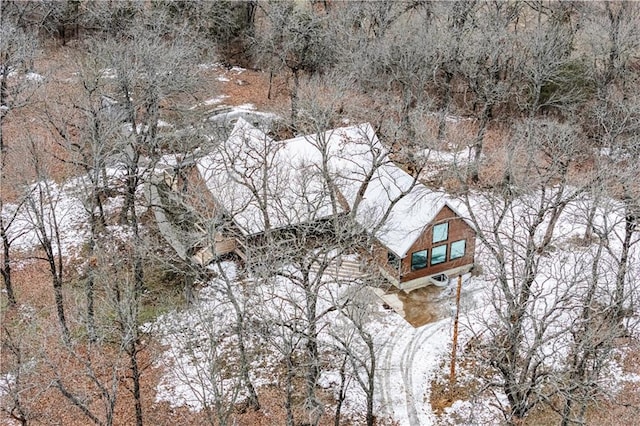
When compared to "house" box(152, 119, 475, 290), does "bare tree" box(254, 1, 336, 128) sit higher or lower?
higher

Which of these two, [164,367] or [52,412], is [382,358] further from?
[52,412]

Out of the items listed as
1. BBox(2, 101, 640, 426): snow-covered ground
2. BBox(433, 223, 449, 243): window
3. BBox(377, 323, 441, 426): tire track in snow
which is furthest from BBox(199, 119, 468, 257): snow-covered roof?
BBox(377, 323, 441, 426): tire track in snow

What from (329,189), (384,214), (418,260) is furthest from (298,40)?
(329,189)

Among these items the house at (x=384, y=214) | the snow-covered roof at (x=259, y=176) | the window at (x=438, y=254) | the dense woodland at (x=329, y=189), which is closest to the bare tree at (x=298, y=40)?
the dense woodland at (x=329, y=189)

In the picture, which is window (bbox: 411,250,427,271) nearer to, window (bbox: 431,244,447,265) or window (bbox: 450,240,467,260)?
window (bbox: 431,244,447,265)

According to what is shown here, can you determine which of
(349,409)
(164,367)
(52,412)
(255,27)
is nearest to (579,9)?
(255,27)

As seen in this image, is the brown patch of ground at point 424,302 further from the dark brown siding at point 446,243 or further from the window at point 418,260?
the window at point 418,260
